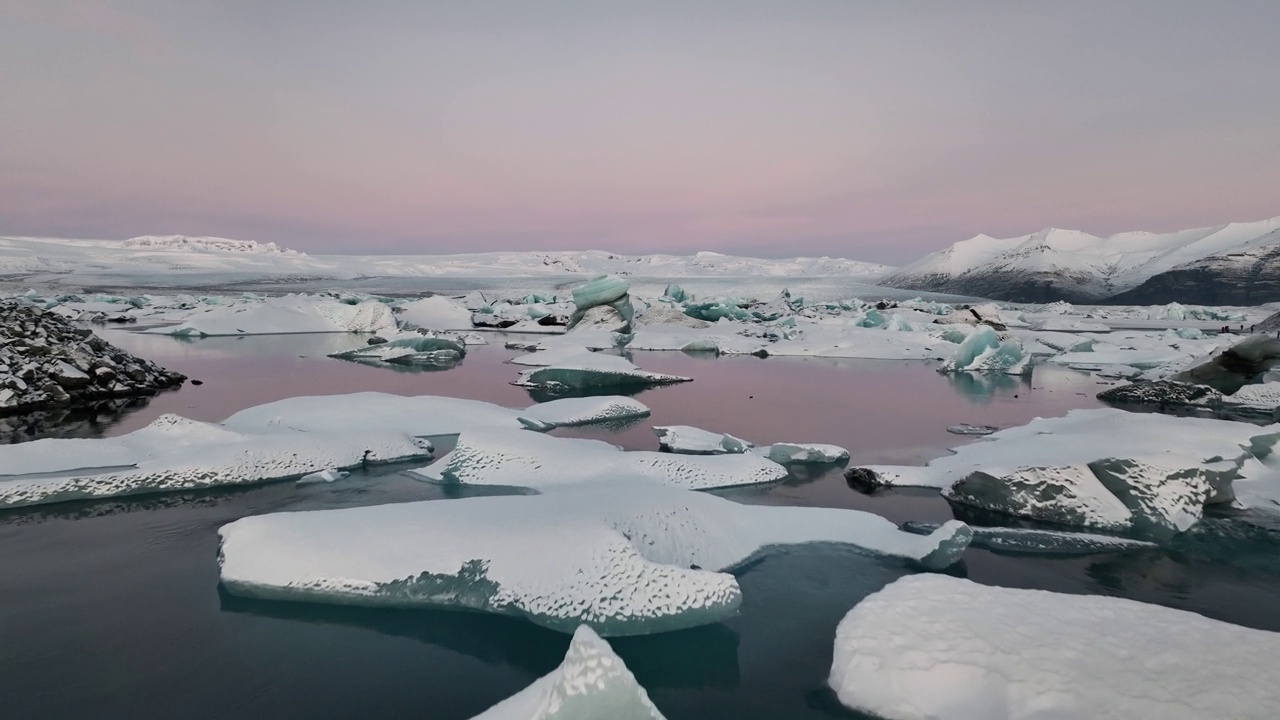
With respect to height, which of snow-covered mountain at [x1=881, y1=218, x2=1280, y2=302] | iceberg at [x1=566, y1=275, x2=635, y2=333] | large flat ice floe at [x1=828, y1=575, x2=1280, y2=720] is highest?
snow-covered mountain at [x1=881, y1=218, x2=1280, y2=302]

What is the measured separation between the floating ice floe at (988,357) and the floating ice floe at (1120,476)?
22.6ft

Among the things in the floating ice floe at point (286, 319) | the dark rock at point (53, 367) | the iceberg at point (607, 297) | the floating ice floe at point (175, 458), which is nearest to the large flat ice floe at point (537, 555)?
the floating ice floe at point (175, 458)

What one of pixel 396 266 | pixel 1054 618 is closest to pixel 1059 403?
pixel 1054 618

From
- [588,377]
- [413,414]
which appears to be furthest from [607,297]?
[413,414]

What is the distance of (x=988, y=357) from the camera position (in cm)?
1154

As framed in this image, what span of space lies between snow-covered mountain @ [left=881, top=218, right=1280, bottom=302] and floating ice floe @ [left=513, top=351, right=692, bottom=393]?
149 feet

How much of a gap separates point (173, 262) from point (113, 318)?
2024 inches

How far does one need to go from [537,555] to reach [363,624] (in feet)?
2.37

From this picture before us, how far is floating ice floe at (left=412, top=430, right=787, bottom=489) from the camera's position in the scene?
4.43 metres

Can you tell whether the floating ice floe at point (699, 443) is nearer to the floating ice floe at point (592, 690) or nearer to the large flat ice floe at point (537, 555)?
the large flat ice floe at point (537, 555)

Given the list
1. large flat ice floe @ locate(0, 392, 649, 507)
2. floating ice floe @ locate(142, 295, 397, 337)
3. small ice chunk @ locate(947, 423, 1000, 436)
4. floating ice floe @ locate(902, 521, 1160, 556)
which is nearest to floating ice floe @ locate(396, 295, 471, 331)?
floating ice floe @ locate(142, 295, 397, 337)

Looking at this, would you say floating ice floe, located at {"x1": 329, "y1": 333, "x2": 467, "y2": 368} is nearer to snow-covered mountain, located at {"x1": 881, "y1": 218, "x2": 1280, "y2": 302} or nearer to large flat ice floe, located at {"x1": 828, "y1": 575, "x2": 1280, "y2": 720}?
large flat ice floe, located at {"x1": 828, "y1": 575, "x2": 1280, "y2": 720}

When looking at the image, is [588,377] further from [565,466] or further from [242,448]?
[242,448]

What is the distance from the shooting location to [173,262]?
201ft
